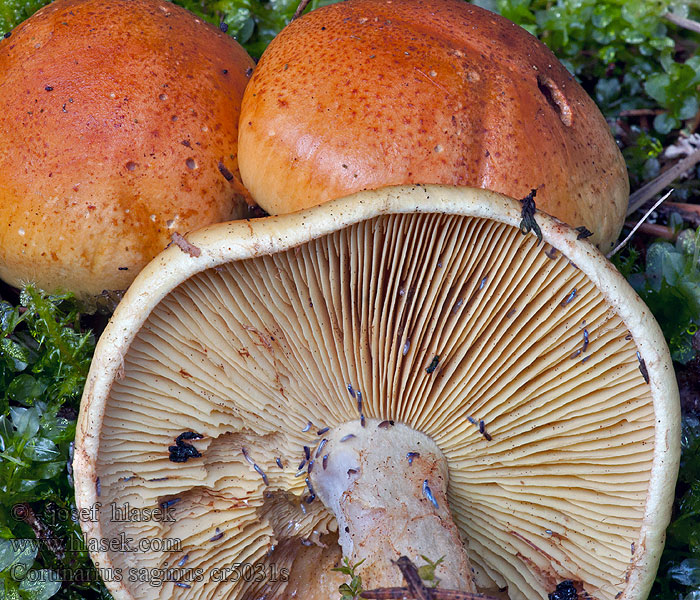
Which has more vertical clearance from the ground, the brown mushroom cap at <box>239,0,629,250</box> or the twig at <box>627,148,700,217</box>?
the brown mushroom cap at <box>239,0,629,250</box>

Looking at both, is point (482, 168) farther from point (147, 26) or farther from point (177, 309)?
point (147, 26)

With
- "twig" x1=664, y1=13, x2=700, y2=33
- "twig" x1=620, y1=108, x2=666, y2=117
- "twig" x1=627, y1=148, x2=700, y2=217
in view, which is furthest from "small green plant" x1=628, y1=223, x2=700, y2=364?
"twig" x1=664, y1=13, x2=700, y2=33

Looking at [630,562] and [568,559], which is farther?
[568,559]

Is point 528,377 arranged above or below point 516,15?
below

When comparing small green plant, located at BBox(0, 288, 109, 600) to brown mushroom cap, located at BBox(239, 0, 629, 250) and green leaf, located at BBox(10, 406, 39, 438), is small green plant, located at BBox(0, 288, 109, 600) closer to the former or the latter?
green leaf, located at BBox(10, 406, 39, 438)

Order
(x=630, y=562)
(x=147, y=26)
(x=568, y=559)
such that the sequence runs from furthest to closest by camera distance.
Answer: (x=147, y=26)
(x=568, y=559)
(x=630, y=562)

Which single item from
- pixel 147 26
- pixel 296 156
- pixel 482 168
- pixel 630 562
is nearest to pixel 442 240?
pixel 482 168
